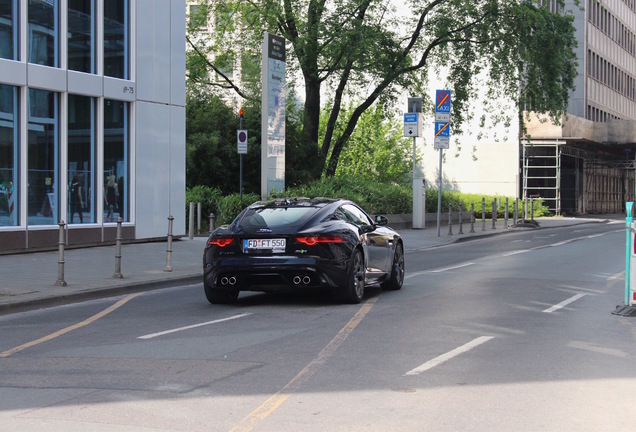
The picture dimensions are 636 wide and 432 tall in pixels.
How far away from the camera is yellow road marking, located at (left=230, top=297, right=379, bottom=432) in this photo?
224 inches

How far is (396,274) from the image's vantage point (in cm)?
1380

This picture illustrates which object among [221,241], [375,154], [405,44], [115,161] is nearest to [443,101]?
[405,44]

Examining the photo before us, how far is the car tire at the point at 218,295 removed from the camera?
39.5ft

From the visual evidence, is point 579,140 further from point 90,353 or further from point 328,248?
point 90,353

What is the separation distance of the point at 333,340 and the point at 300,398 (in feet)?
8.40

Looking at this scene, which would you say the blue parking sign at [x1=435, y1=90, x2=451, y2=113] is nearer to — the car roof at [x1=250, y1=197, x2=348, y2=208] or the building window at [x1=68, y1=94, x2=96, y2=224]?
the building window at [x1=68, y1=94, x2=96, y2=224]

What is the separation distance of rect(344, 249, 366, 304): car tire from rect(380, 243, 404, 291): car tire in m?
1.46

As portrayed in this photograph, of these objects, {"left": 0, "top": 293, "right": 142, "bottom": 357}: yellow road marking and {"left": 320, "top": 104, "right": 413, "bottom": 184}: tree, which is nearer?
{"left": 0, "top": 293, "right": 142, "bottom": 357}: yellow road marking

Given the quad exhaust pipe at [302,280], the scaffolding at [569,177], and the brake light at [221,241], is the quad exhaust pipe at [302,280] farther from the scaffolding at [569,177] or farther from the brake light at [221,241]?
the scaffolding at [569,177]

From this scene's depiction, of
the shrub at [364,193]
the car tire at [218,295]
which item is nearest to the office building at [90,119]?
the shrub at [364,193]

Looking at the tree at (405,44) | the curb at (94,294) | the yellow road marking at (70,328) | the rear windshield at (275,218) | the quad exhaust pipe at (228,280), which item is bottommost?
the yellow road marking at (70,328)

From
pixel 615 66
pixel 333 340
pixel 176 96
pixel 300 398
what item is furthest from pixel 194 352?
pixel 615 66

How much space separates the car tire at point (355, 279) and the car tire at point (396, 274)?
57.5 inches

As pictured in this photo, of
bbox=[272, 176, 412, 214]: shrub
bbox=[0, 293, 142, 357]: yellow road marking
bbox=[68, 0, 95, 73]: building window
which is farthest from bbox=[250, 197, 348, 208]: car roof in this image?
bbox=[272, 176, 412, 214]: shrub
